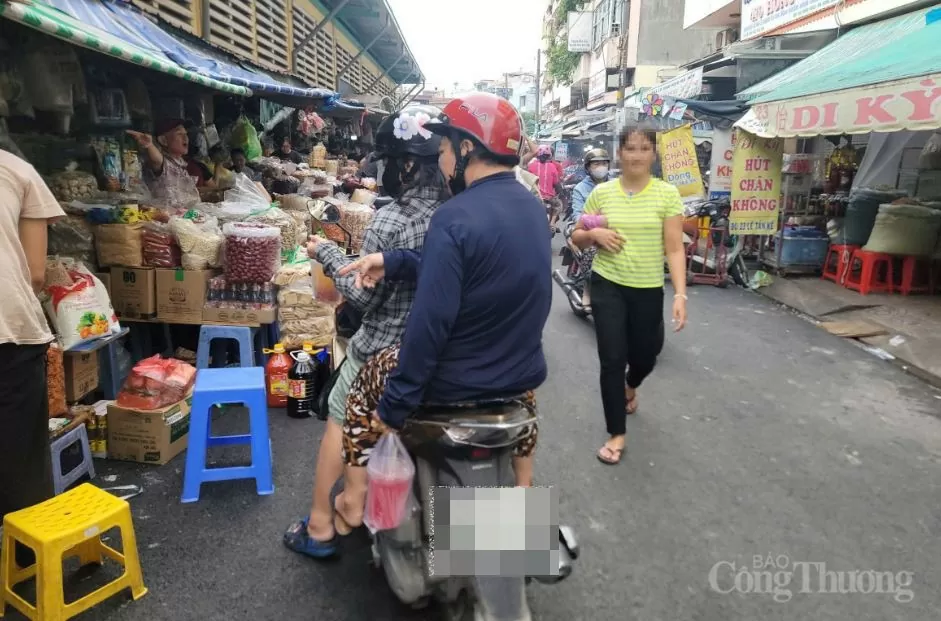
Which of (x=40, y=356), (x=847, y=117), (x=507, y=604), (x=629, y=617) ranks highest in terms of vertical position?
(x=847, y=117)

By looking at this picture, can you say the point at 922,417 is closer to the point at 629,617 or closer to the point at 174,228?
the point at 629,617

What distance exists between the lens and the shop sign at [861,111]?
5848 millimetres

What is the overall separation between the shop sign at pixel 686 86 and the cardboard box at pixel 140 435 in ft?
36.5

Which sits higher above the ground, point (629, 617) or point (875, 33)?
point (875, 33)

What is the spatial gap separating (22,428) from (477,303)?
1996 mm

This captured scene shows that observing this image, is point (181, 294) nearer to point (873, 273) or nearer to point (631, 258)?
point (631, 258)

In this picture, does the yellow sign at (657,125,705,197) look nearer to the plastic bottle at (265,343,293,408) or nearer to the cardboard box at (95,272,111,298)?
the plastic bottle at (265,343,293,408)

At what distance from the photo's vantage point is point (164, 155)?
620 cm

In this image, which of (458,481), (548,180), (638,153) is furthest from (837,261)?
(458,481)

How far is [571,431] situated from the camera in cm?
474

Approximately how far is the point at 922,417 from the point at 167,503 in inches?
209

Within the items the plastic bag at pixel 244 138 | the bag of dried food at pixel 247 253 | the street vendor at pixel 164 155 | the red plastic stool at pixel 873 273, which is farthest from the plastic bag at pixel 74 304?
the red plastic stool at pixel 873 273

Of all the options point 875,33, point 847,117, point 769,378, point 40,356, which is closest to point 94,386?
point 40,356
